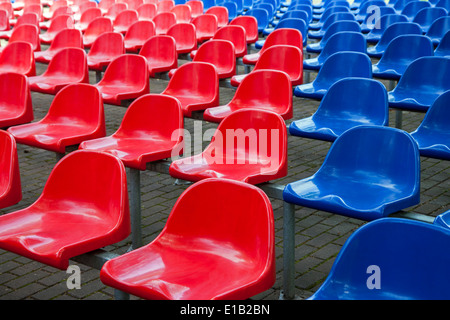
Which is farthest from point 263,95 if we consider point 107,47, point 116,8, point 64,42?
point 116,8

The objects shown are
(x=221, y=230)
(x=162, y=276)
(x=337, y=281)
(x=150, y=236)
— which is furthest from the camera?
(x=150, y=236)

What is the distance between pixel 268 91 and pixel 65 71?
2.32 metres

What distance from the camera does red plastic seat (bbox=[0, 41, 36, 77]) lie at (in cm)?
682

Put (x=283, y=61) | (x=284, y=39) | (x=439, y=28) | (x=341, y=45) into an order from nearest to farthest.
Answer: (x=283, y=61) < (x=341, y=45) < (x=284, y=39) < (x=439, y=28)

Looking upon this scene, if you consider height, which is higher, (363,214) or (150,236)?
(363,214)

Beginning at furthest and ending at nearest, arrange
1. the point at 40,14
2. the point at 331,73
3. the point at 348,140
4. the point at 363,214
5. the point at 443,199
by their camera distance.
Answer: the point at 40,14 → the point at 331,73 → the point at 443,199 → the point at 348,140 → the point at 363,214

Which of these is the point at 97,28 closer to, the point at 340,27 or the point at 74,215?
the point at 340,27

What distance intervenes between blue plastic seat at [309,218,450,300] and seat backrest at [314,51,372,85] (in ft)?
11.1

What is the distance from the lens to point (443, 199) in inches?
176

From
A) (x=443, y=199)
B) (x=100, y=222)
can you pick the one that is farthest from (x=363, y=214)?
(x=443, y=199)

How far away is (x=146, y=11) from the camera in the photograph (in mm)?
10211

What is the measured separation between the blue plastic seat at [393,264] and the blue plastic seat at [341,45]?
179 inches

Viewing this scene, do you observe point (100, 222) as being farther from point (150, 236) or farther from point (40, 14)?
point (40, 14)
